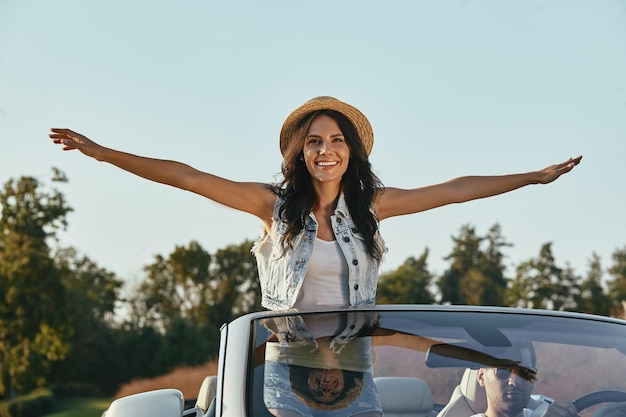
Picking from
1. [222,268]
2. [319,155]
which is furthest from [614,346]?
[222,268]

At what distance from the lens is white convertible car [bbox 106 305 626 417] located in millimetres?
2828

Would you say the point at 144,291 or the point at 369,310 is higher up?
the point at 144,291

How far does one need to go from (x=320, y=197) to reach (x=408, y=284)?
3164 cm

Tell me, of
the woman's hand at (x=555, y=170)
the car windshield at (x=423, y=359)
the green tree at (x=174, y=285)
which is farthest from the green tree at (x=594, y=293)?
the car windshield at (x=423, y=359)

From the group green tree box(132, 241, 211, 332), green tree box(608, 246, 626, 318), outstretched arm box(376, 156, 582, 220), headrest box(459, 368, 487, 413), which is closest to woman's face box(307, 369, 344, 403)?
headrest box(459, 368, 487, 413)

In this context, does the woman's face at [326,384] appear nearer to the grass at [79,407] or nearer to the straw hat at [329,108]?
the straw hat at [329,108]

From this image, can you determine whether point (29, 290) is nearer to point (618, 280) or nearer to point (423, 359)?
point (618, 280)

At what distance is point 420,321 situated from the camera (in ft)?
10.5

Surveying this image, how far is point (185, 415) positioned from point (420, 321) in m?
0.94

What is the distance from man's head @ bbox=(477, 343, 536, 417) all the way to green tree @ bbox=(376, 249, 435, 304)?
32381mm

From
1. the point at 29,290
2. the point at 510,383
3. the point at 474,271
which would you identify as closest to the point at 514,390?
the point at 510,383

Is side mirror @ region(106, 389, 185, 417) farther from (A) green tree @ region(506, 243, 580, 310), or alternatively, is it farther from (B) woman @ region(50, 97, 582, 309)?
(A) green tree @ region(506, 243, 580, 310)

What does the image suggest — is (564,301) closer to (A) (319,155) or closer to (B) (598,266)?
(B) (598,266)

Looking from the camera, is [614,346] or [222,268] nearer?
[614,346]
